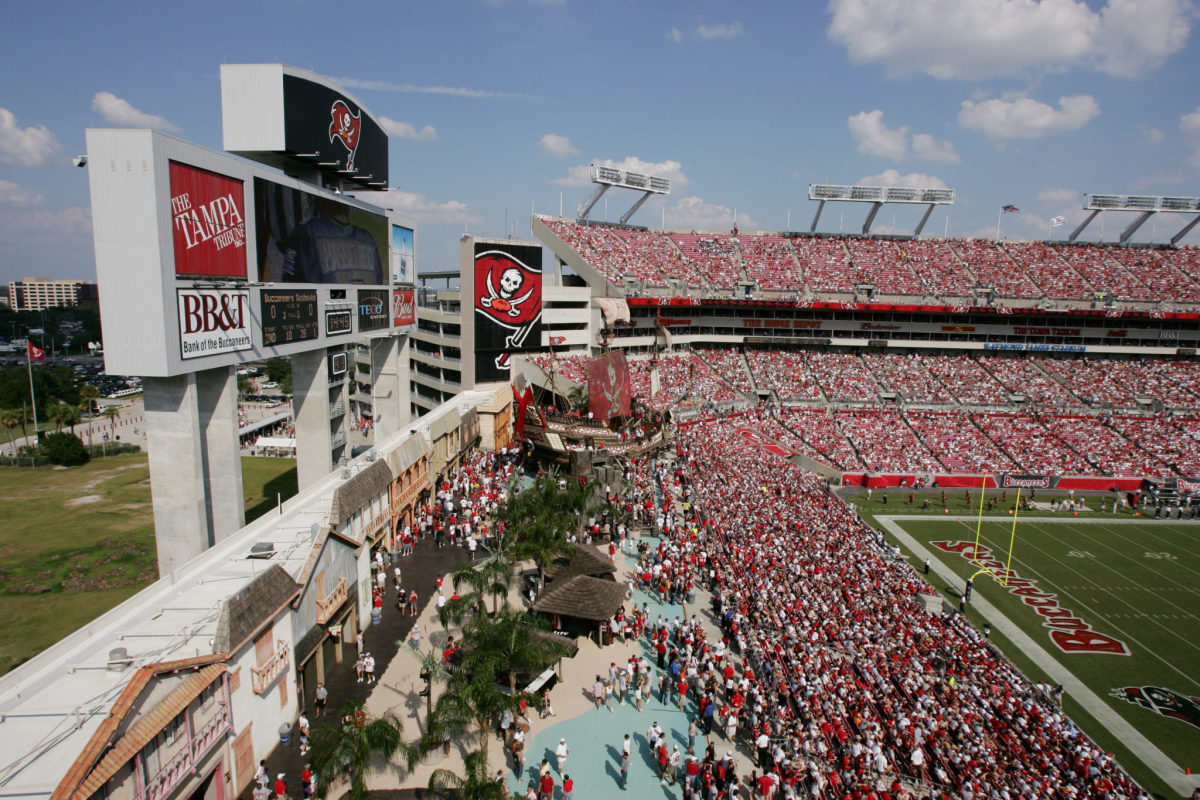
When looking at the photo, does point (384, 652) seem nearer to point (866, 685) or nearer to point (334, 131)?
point (866, 685)

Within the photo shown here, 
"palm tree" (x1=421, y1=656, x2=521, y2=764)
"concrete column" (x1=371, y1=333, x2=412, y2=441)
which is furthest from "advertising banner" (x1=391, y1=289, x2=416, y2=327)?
"palm tree" (x1=421, y1=656, x2=521, y2=764)

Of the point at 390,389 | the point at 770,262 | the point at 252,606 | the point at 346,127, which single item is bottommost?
the point at 252,606

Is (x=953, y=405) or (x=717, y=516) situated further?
(x=953, y=405)

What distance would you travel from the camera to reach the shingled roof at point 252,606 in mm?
11922

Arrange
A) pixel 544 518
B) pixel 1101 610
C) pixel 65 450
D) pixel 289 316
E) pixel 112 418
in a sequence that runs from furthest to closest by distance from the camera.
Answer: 1. pixel 112 418
2. pixel 65 450
3. pixel 1101 610
4. pixel 544 518
5. pixel 289 316

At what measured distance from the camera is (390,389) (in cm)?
3444

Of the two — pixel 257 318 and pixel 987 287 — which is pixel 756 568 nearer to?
pixel 257 318

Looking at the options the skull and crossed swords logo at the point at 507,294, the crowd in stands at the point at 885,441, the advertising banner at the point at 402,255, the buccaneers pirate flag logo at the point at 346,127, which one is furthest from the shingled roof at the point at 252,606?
the crowd in stands at the point at 885,441

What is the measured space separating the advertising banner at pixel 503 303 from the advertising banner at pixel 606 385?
10.4 meters

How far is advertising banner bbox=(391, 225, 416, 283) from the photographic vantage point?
104ft

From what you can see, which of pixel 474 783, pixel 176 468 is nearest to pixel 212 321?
pixel 176 468

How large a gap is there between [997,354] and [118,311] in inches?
2418

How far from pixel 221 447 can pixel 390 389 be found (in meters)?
15.5

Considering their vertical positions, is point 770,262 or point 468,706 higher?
point 770,262
